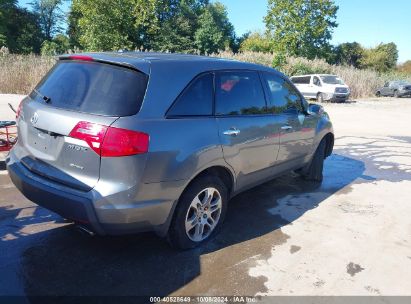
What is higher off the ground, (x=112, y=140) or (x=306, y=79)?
(x=306, y=79)

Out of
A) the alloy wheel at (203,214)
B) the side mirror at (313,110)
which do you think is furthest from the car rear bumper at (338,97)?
the alloy wheel at (203,214)

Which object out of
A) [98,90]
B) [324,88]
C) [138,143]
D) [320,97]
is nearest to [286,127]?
[138,143]

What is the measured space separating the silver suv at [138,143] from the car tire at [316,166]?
209 centimetres

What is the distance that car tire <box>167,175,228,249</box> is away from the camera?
3.51 metres

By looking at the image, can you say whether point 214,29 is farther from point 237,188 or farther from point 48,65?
point 237,188

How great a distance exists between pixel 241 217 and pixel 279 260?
1062 mm

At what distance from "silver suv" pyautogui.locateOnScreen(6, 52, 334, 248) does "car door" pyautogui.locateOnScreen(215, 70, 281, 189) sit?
2 centimetres

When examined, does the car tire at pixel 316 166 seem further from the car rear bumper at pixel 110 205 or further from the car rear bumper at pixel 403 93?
the car rear bumper at pixel 403 93

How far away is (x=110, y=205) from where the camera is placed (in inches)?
117

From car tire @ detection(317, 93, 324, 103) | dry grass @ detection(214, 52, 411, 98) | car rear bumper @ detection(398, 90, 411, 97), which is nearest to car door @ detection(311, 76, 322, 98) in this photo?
car tire @ detection(317, 93, 324, 103)

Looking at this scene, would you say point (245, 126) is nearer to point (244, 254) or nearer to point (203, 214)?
point (203, 214)

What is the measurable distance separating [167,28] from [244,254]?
134 ft

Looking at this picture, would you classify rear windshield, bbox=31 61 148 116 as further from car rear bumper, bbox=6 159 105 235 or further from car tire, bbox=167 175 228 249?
car tire, bbox=167 175 228 249

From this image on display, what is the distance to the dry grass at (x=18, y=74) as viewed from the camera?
50.0 ft
